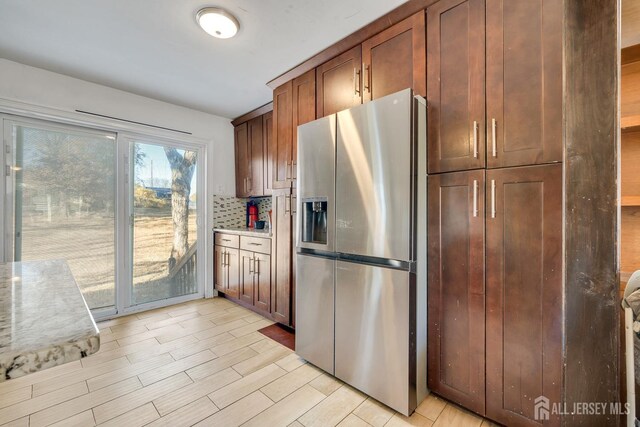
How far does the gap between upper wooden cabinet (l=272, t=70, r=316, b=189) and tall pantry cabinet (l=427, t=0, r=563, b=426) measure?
41.9 inches

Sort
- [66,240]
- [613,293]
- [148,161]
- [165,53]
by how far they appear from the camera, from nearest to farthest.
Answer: [613,293] → [165,53] → [66,240] → [148,161]

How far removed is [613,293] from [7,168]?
4244 mm

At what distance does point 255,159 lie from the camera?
3543 millimetres

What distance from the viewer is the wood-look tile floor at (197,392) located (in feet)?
5.03

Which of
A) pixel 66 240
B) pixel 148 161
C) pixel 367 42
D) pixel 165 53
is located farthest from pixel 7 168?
pixel 367 42

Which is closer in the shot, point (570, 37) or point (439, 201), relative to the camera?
point (570, 37)

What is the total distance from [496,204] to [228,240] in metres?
2.91

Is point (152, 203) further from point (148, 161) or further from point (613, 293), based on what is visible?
point (613, 293)

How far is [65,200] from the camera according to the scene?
2.75 metres

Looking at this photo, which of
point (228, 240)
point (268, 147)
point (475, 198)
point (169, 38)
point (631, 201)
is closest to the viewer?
point (631, 201)

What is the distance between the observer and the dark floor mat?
2434 millimetres

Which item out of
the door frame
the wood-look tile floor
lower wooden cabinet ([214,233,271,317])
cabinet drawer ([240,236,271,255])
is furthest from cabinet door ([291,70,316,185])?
the door frame

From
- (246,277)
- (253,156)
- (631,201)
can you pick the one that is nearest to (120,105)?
(253,156)

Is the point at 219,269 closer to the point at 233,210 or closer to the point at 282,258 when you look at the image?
the point at 233,210
